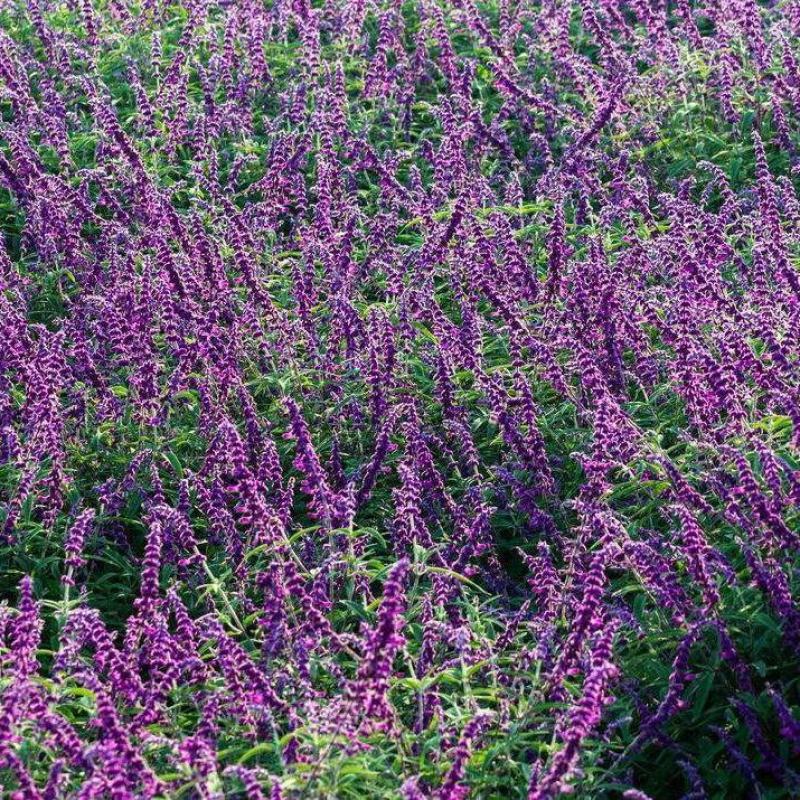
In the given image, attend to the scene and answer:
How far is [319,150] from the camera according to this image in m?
10.6

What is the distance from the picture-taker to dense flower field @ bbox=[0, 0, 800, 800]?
5.31 meters

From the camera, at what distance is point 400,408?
674cm

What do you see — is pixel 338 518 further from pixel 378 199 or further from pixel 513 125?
pixel 513 125

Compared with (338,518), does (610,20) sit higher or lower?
higher

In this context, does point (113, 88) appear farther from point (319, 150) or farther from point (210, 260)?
point (210, 260)

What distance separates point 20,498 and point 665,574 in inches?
118

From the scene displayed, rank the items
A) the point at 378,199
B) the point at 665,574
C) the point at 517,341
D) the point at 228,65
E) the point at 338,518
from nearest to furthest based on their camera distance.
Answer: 1. the point at 665,574
2. the point at 338,518
3. the point at 517,341
4. the point at 378,199
5. the point at 228,65

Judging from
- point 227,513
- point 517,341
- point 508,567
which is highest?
point 517,341

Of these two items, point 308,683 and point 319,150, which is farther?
point 319,150

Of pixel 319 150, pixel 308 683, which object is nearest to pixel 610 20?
pixel 319 150

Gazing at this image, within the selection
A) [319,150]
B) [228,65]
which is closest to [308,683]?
[319,150]

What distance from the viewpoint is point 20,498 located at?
6914 mm

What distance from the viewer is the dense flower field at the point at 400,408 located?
531cm

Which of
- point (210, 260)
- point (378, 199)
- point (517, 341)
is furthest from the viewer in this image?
point (378, 199)
